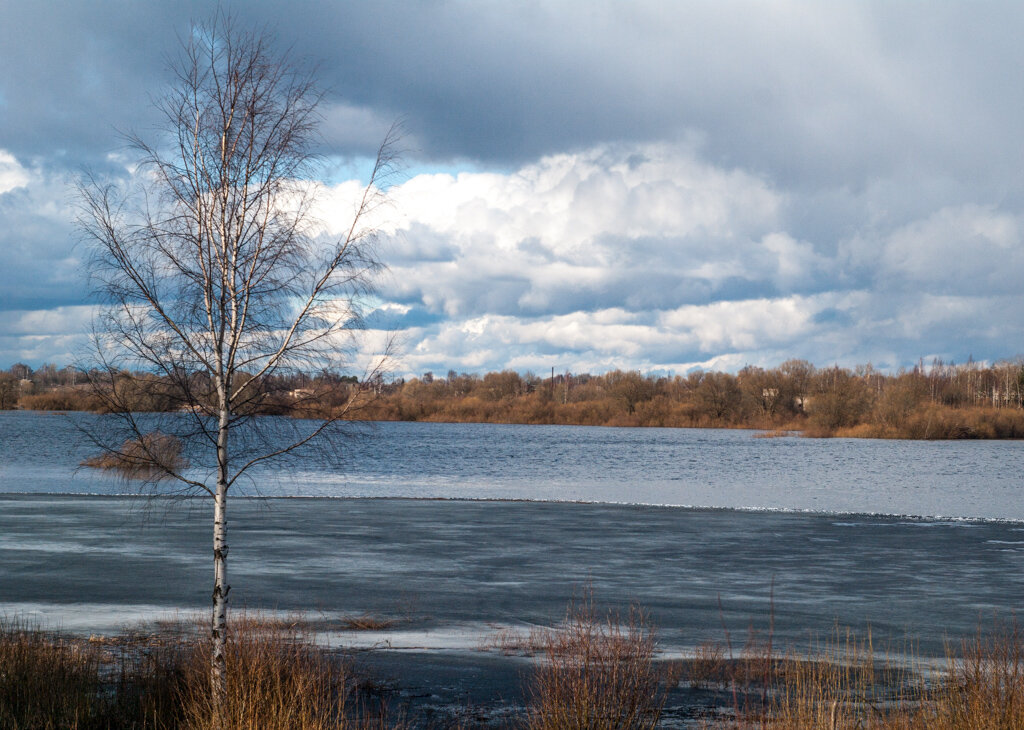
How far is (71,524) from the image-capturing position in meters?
24.8

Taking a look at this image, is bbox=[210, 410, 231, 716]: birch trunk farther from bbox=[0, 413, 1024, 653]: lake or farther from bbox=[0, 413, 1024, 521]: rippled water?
bbox=[0, 413, 1024, 521]: rippled water

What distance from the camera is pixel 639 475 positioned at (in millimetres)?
52688

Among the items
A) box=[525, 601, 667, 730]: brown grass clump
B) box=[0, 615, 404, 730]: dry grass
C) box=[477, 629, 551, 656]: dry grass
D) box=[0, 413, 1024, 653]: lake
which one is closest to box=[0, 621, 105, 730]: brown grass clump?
box=[0, 615, 404, 730]: dry grass

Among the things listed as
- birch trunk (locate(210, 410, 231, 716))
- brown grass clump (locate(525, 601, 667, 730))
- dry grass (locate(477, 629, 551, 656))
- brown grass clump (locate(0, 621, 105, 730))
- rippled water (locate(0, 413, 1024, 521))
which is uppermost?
birch trunk (locate(210, 410, 231, 716))

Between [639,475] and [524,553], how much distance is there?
3227 centimetres

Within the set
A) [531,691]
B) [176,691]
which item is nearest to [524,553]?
[531,691]

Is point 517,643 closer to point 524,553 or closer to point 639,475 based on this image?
point 524,553

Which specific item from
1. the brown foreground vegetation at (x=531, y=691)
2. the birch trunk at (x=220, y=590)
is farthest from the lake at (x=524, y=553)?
the brown foreground vegetation at (x=531, y=691)

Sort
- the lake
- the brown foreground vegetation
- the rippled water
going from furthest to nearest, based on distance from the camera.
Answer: the rippled water < the lake < the brown foreground vegetation

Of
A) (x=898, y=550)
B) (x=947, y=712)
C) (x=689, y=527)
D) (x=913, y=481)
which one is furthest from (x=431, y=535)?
(x=913, y=481)

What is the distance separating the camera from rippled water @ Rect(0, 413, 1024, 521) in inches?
1523

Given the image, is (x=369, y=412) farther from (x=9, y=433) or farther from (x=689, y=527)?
(x=9, y=433)

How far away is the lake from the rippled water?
44cm

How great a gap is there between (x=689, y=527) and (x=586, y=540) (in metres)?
4.75
